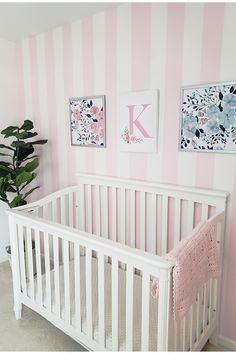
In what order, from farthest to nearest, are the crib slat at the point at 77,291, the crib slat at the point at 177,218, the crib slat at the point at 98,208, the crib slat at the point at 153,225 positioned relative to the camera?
the crib slat at the point at 98,208
the crib slat at the point at 153,225
the crib slat at the point at 177,218
the crib slat at the point at 77,291

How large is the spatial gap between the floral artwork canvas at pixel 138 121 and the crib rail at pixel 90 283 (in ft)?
2.77

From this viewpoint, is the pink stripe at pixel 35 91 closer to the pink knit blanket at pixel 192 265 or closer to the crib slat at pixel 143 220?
the crib slat at pixel 143 220

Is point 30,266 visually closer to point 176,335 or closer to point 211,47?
point 176,335

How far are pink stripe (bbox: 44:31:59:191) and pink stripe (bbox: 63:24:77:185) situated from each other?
0.53 ft

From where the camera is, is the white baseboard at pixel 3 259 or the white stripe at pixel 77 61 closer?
the white stripe at pixel 77 61

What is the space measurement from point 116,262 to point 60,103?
1.73m

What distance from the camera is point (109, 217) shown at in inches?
90.7

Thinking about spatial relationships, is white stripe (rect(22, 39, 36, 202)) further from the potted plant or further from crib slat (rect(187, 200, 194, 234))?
crib slat (rect(187, 200, 194, 234))

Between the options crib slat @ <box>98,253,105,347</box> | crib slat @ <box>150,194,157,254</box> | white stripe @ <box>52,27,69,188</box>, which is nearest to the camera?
crib slat @ <box>98,253,105,347</box>

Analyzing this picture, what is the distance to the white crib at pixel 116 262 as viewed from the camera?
50.0 inches

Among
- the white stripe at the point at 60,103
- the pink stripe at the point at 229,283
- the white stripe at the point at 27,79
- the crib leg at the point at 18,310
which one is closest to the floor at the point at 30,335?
the crib leg at the point at 18,310

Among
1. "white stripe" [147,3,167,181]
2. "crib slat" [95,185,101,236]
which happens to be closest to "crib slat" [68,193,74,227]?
"crib slat" [95,185,101,236]

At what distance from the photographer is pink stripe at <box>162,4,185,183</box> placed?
5.67 feet

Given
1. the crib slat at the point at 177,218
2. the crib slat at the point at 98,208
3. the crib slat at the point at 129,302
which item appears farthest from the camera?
the crib slat at the point at 98,208
